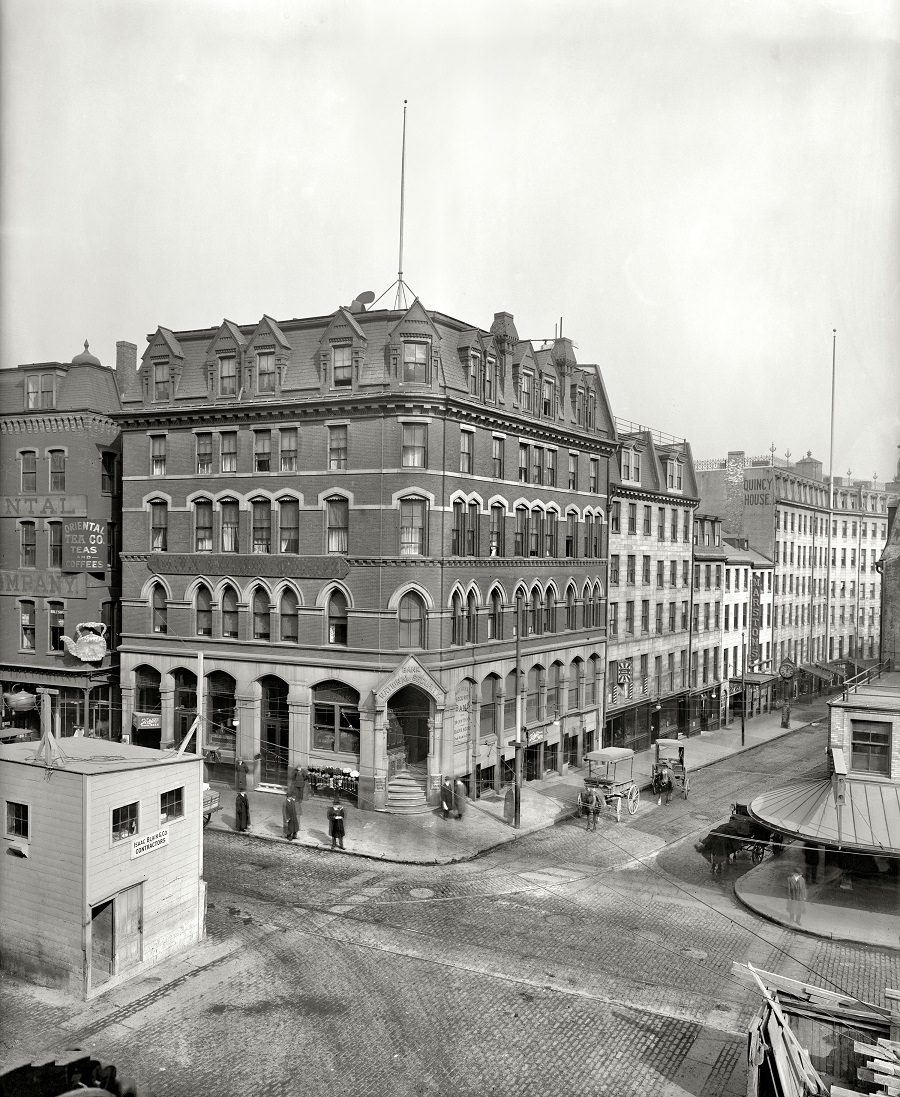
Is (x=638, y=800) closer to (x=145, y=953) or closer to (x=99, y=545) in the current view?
(x=145, y=953)

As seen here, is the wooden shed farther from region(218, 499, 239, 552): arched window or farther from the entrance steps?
region(218, 499, 239, 552): arched window

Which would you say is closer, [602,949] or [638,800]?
[602,949]

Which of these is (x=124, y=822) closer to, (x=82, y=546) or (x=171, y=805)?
(x=171, y=805)

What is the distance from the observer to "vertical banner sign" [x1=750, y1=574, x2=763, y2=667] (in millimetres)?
61406

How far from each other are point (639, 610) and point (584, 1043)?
34.3 meters

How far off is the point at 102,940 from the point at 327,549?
18.2m

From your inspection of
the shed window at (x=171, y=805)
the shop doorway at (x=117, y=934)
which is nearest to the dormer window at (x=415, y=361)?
the shed window at (x=171, y=805)

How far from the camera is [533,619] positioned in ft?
128

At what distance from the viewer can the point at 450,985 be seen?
57.5 ft

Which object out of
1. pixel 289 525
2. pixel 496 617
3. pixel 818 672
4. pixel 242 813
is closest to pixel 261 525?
pixel 289 525

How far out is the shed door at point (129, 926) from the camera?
17.4m

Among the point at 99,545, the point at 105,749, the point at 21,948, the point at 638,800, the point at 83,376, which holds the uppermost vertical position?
the point at 83,376

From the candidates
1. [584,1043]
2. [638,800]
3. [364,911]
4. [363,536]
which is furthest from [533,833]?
[584,1043]

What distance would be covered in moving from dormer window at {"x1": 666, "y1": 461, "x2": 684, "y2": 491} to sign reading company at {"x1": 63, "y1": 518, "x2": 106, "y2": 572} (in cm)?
3131
